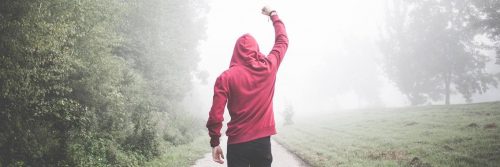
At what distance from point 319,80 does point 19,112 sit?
254 ft

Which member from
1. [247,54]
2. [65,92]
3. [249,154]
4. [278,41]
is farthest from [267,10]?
[65,92]

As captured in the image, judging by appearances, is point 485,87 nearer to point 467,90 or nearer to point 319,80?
point 467,90

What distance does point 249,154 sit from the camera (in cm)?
341

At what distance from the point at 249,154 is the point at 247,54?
3.37ft

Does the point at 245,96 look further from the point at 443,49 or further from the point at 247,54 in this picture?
the point at 443,49

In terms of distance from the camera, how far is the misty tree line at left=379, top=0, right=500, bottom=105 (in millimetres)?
33875

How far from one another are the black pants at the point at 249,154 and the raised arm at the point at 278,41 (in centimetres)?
92

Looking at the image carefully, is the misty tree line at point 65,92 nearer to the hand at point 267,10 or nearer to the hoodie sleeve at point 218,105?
the hoodie sleeve at point 218,105

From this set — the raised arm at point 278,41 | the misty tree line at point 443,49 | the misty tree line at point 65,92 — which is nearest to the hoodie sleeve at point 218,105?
the raised arm at point 278,41

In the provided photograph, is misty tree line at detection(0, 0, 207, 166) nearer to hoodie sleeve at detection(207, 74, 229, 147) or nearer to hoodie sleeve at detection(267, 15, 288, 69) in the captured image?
hoodie sleeve at detection(207, 74, 229, 147)

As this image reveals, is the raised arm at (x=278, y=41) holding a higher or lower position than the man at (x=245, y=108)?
higher

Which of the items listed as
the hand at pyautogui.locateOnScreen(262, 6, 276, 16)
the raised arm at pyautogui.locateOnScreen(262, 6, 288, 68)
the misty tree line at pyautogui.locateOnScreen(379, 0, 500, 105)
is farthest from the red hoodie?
the misty tree line at pyautogui.locateOnScreen(379, 0, 500, 105)

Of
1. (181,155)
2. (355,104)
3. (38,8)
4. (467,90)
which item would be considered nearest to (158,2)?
(181,155)

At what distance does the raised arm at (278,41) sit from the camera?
385 centimetres
